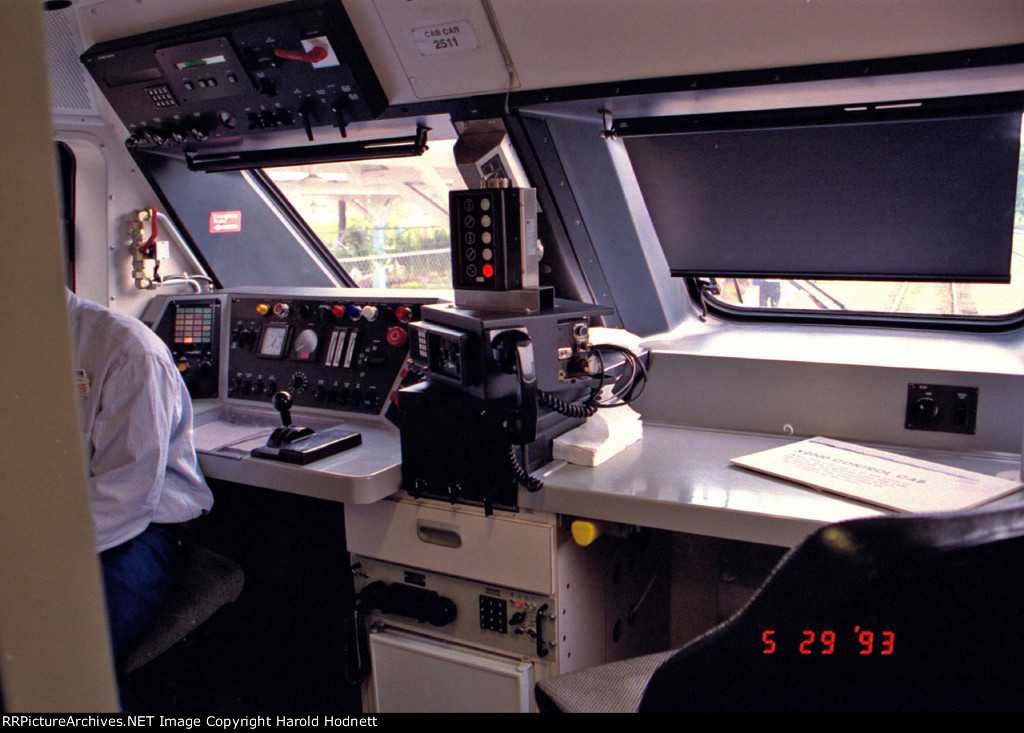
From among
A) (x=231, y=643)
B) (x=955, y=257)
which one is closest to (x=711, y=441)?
(x=955, y=257)

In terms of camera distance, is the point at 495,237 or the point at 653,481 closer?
the point at 653,481

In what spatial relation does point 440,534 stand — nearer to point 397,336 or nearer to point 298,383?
point 397,336

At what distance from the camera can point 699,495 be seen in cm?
151

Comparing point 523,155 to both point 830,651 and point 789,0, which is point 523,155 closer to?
point 789,0

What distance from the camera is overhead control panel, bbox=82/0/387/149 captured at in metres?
2.04

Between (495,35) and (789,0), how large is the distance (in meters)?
0.67

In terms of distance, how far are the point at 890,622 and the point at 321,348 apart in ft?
6.29

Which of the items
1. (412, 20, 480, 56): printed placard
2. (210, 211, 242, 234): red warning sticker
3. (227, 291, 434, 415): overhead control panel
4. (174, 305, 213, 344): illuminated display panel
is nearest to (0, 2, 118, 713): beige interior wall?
(412, 20, 480, 56): printed placard

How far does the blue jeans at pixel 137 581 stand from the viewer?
5.31 ft

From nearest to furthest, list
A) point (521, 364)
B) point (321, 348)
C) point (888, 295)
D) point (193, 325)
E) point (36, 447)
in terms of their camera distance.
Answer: point (36, 447)
point (521, 364)
point (888, 295)
point (321, 348)
point (193, 325)

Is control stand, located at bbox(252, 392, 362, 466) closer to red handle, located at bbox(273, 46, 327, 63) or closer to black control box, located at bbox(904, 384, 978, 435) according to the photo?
red handle, located at bbox(273, 46, 327, 63)

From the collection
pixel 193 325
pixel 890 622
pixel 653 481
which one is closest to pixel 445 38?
pixel 653 481

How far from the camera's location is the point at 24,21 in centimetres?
33

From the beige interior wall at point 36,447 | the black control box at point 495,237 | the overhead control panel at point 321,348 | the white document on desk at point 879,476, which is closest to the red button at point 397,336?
the overhead control panel at point 321,348
